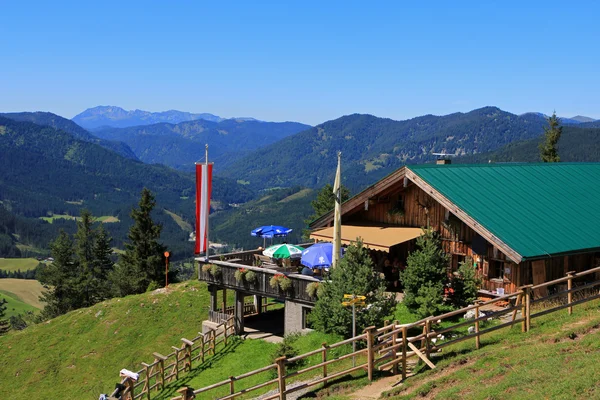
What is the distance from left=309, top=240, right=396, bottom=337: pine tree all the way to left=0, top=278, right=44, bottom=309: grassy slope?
464ft

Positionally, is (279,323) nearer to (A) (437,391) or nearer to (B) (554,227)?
(B) (554,227)

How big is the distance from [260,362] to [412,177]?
30.4 feet

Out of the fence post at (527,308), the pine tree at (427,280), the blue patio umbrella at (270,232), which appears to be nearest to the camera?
the fence post at (527,308)

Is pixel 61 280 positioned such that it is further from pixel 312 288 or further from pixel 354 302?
pixel 354 302

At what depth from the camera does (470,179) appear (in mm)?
25938

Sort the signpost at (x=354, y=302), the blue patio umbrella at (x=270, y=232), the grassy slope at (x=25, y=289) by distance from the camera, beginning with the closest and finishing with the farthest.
A: the signpost at (x=354, y=302)
the blue patio umbrella at (x=270, y=232)
the grassy slope at (x=25, y=289)

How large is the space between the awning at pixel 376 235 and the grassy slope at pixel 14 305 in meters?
122

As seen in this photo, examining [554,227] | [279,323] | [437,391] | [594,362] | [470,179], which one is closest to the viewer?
[594,362]

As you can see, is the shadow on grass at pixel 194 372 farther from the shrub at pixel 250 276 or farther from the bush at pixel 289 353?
the bush at pixel 289 353

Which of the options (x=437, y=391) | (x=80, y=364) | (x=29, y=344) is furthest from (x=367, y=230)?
(x=29, y=344)

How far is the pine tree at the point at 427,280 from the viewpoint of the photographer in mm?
20438

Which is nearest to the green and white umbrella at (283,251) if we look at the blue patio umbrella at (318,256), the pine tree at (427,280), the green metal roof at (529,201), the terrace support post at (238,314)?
the blue patio umbrella at (318,256)

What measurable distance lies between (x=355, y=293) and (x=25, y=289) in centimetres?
16063

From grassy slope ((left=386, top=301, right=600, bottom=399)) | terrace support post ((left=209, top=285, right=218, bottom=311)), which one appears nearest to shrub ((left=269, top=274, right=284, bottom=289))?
terrace support post ((left=209, top=285, right=218, bottom=311))
